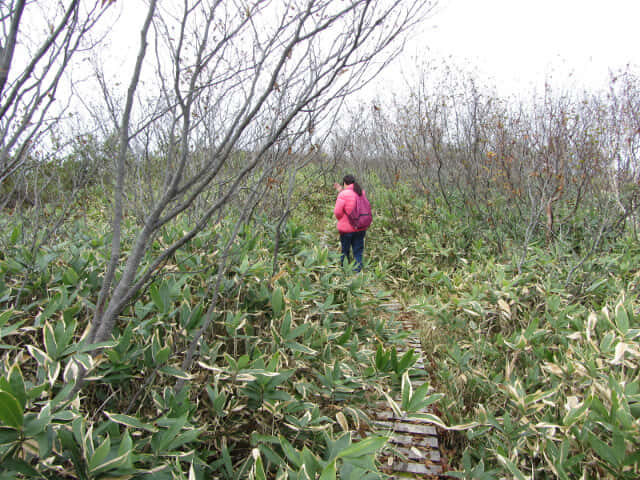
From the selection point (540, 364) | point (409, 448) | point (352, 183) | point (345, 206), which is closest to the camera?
point (409, 448)

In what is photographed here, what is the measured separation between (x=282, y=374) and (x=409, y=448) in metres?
0.91

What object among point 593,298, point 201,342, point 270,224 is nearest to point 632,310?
point 593,298

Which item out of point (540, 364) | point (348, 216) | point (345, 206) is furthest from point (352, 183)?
point (540, 364)

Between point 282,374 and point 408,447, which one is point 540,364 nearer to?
point 408,447

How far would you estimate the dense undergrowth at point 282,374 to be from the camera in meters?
1.26

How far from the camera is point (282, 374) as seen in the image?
1.68 metres

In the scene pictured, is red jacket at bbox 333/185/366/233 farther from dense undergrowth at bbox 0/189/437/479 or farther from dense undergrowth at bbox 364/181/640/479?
dense undergrowth at bbox 0/189/437/479

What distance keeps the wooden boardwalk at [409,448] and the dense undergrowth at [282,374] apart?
115 millimetres

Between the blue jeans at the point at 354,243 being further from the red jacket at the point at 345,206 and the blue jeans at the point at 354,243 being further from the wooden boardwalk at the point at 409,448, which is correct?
the wooden boardwalk at the point at 409,448

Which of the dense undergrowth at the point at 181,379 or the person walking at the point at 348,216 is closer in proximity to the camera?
the dense undergrowth at the point at 181,379

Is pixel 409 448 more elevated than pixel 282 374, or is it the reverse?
pixel 282 374

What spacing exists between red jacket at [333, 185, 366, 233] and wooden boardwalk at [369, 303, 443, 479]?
2.93m

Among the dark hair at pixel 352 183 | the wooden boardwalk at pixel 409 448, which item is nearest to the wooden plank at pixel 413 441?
the wooden boardwalk at pixel 409 448

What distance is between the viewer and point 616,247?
4.23 m
